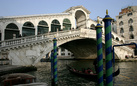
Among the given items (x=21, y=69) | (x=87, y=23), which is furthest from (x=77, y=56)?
(x=21, y=69)

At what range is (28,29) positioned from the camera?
1880 centimetres

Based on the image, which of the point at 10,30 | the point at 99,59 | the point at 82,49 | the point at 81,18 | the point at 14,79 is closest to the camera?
the point at 99,59

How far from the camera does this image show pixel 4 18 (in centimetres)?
1653

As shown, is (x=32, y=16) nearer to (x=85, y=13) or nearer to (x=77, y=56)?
(x=85, y=13)

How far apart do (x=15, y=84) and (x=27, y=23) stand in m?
14.4

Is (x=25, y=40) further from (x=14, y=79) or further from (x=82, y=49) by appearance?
(x=82, y=49)

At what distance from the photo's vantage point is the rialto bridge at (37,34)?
13.9m

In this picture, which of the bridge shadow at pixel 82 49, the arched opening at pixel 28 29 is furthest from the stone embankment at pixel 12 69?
the bridge shadow at pixel 82 49

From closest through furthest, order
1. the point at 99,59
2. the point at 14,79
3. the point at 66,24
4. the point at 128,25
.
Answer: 1. the point at 99,59
2. the point at 14,79
3. the point at 66,24
4. the point at 128,25

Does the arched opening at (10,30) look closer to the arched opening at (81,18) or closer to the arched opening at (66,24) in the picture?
the arched opening at (66,24)

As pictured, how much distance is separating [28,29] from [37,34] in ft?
5.01

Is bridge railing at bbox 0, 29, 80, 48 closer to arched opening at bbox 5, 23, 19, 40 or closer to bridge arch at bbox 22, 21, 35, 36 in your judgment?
arched opening at bbox 5, 23, 19, 40

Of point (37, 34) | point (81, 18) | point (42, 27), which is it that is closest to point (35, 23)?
point (42, 27)

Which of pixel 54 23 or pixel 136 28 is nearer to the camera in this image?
pixel 54 23
